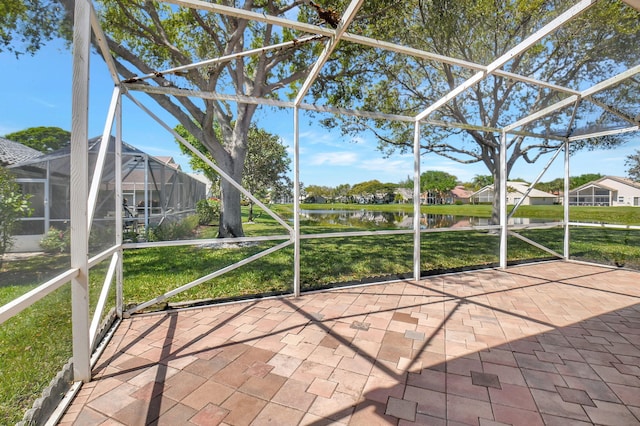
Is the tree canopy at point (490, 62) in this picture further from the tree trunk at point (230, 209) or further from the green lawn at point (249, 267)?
the tree trunk at point (230, 209)

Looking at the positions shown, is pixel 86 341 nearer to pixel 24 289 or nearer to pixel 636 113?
pixel 24 289

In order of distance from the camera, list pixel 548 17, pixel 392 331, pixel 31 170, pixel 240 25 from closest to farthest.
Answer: pixel 31 170
pixel 392 331
pixel 548 17
pixel 240 25

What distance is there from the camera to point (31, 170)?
1229 millimetres

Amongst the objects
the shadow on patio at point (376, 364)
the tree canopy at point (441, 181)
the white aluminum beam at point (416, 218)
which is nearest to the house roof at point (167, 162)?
the shadow on patio at point (376, 364)

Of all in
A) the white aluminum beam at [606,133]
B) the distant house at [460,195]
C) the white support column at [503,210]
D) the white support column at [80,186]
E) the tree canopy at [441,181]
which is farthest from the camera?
the distant house at [460,195]

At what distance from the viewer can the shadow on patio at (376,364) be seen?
5.39ft

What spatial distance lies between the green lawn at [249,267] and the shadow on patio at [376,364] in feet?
1.17

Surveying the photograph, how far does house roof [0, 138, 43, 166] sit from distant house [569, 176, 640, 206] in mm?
7776

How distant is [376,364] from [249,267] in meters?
3.44

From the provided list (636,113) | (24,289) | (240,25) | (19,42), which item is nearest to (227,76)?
(240,25)

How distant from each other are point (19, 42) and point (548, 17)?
5631mm

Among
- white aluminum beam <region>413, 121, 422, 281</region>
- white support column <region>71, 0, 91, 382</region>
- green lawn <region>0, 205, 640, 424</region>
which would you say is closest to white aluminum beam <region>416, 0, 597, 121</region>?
white aluminum beam <region>413, 121, 422, 281</region>

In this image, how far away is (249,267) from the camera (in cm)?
509

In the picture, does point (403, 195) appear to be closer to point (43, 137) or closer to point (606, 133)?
point (606, 133)
